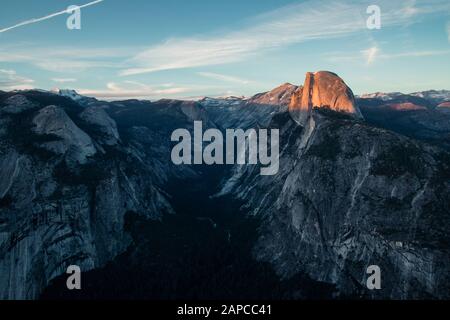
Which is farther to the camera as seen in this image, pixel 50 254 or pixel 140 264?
pixel 140 264

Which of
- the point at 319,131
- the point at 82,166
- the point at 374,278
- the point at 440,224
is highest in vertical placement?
the point at 319,131

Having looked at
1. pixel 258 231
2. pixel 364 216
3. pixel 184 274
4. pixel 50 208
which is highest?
pixel 50 208

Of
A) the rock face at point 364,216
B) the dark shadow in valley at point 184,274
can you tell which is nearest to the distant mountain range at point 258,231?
the rock face at point 364,216

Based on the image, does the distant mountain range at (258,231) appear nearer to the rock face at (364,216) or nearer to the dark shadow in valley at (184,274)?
the rock face at (364,216)

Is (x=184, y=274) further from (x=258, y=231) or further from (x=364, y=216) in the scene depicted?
(x=364, y=216)

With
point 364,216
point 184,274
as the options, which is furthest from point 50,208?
point 364,216
